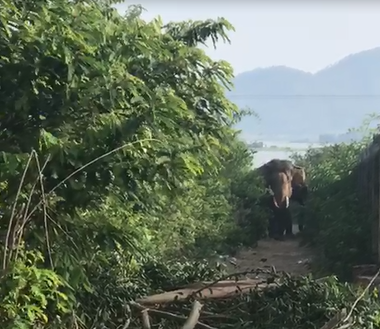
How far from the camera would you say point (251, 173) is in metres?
7.68

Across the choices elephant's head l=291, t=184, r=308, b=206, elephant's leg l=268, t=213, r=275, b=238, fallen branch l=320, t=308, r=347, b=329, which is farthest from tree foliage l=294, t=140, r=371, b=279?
fallen branch l=320, t=308, r=347, b=329

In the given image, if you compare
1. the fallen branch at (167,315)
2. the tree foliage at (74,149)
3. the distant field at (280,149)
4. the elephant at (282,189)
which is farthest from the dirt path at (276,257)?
the tree foliage at (74,149)

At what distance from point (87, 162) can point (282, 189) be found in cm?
529

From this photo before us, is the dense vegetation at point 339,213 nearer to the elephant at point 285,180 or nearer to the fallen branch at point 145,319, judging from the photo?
the elephant at point 285,180

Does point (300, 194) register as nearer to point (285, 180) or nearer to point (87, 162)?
point (285, 180)

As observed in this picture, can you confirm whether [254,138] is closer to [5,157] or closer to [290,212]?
[290,212]

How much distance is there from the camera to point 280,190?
7875 millimetres

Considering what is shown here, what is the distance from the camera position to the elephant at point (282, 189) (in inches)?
303

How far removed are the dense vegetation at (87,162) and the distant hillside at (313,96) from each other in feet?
10.1

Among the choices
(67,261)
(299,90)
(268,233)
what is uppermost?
(299,90)

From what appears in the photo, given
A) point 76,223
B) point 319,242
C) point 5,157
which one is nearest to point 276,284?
point 76,223

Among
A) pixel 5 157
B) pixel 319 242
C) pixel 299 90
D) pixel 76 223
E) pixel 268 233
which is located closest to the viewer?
pixel 5 157

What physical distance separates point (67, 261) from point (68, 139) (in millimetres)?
487

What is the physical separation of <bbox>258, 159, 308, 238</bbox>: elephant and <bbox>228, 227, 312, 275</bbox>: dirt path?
0.74 ft
